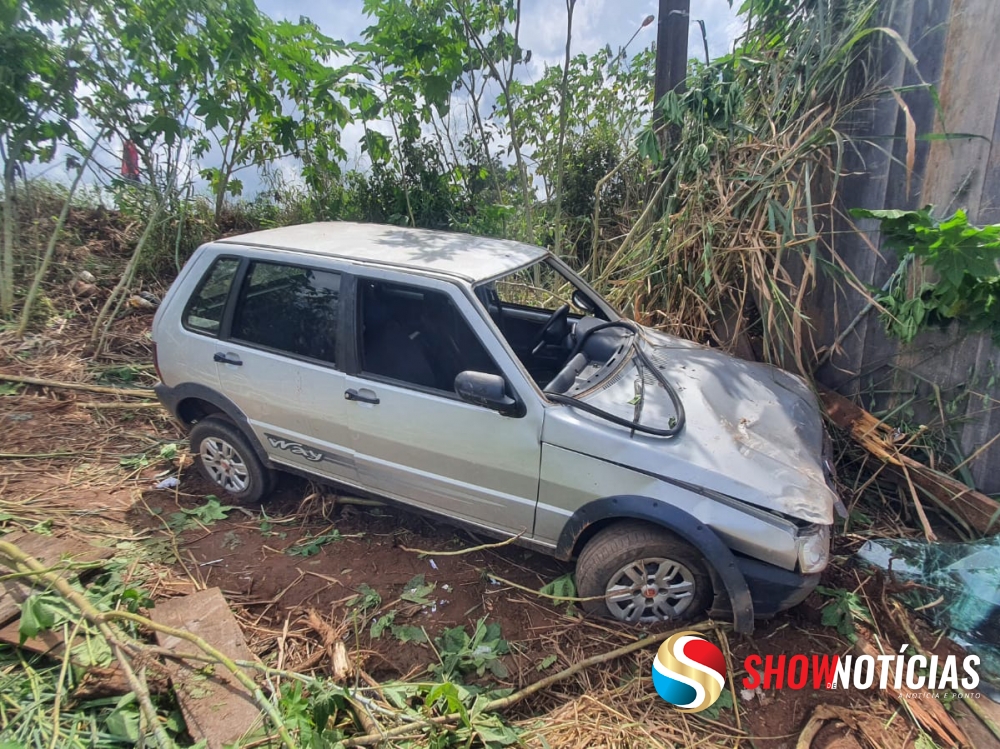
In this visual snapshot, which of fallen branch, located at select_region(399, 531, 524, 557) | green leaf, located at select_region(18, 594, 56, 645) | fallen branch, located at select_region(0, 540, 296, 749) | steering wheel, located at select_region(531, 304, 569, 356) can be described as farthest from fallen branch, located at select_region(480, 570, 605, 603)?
→ green leaf, located at select_region(18, 594, 56, 645)

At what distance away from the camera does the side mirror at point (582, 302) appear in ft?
12.6

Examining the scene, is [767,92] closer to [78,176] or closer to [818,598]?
[818,598]

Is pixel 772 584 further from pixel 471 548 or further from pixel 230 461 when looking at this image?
pixel 230 461

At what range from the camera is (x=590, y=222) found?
6.76 metres

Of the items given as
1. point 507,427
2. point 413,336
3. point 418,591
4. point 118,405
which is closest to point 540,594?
point 418,591

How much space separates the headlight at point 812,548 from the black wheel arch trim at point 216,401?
2915 mm

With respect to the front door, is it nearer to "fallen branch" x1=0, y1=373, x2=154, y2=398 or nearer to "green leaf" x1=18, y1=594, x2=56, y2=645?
"green leaf" x1=18, y1=594, x2=56, y2=645

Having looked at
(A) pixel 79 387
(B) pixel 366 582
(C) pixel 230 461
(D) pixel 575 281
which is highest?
(D) pixel 575 281

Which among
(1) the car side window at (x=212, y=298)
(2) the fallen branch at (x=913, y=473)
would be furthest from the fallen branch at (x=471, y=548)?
(2) the fallen branch at (x=913, y=473)

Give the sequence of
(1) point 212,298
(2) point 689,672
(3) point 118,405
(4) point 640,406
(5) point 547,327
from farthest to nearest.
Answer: (3) point 118,405 → (5) point 547,327 → (1) point 212,298 → (4) point 640,406 → (2) point 689,672

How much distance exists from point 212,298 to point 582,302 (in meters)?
2.31

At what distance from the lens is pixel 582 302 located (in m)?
3.90

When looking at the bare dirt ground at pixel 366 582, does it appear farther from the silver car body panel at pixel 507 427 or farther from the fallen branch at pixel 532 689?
the silver car body panel at pixel 507 427

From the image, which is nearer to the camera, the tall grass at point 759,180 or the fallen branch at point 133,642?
the fallen branch at point 133,642
